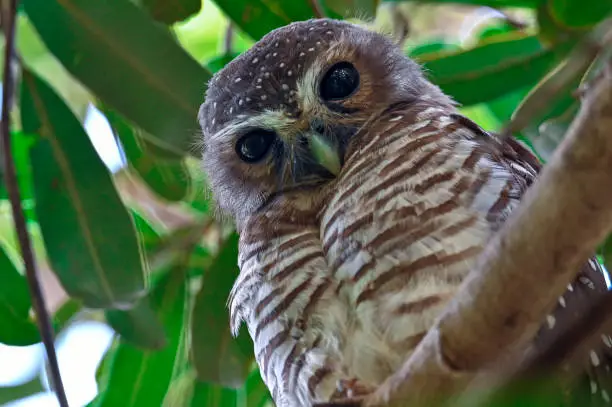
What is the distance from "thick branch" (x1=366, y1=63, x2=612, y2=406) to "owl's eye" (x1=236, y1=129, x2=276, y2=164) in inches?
47.2

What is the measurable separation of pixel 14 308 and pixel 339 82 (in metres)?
1.00

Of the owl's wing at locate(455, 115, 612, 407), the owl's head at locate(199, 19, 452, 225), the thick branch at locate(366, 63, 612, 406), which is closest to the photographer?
the thick branch at locate(366, 63, 612, 406)

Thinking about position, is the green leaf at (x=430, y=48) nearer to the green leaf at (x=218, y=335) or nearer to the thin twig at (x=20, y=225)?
the green leaf at (x=218, y=335)

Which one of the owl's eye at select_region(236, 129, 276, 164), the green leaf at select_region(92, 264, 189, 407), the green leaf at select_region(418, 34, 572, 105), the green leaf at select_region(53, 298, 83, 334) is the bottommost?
the green leaf at select_region(92, 264, 189, 407)

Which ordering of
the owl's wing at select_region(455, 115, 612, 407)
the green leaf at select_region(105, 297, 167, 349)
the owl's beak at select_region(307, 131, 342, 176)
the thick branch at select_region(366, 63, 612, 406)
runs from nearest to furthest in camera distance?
1. the thick branch at select_region(366, 63, 612, 406)
2. the owl's wing at select_region(455, 115, 612, 407)
3. the owl's beak at select_region(307, 131, 342, 176)
4. the green leaf at select_region(105, 297, 167, 349)

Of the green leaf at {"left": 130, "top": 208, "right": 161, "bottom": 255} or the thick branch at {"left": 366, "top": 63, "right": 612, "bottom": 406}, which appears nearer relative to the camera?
the thick branch at {"left": 366, "top": 63, "right": 612, "bottom": 406}

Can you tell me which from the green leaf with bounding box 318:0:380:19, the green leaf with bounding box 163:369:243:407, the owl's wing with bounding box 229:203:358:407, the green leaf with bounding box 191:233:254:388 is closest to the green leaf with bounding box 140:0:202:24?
the green leaf with bounding box 318:0:380:19

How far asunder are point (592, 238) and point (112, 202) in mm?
1438

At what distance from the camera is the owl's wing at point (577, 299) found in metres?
1.05

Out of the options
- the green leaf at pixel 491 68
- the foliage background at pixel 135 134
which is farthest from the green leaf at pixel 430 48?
the green leaf at pixel 491 68

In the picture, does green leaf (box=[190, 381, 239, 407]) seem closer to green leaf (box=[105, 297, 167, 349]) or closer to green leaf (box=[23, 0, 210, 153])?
green leaf (box=[105, 297, 167, 349])

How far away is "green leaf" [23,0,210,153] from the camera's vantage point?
208 cm

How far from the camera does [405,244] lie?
1.64 m

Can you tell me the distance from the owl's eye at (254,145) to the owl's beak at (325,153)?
0.60 feet
